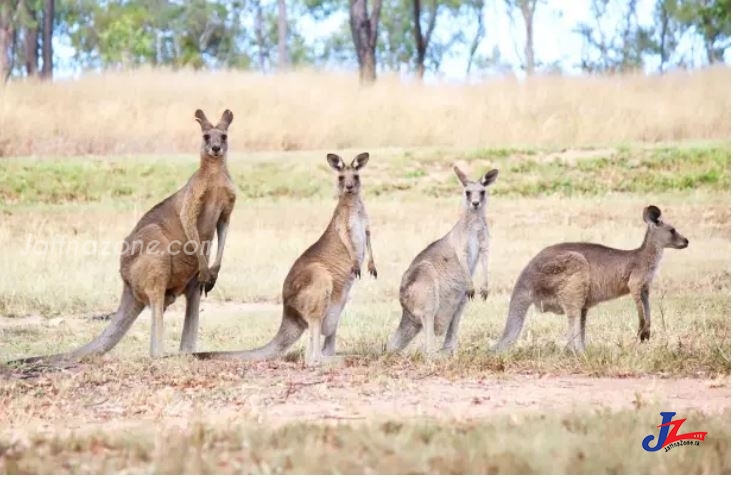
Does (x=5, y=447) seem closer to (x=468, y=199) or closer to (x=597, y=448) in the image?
(x=597, y=448)

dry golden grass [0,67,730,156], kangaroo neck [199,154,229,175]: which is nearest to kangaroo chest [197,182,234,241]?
kangaroo neck [199,154,229,175]

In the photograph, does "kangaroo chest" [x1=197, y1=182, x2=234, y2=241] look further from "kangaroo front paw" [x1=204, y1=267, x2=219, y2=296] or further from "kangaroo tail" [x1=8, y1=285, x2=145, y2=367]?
"kangaroo tail" [x1=8, y1=285, x2=145, y2=367]

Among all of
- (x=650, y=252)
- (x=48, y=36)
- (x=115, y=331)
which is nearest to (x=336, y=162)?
(x=115, y=331)

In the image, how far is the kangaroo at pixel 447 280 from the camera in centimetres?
900

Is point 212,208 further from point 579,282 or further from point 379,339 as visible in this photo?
point 579,282

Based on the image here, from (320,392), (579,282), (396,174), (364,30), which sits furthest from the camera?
(364,30)

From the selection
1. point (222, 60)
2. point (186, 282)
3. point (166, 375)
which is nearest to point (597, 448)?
point (166, 375)

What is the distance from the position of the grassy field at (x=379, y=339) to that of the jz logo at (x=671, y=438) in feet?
0.23

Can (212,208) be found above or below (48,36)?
below

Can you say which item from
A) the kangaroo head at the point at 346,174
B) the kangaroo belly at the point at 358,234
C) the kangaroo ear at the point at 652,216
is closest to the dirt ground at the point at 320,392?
the kangaroo belly at the point at 358,234

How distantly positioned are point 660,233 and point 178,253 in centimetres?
305

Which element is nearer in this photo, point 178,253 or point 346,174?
point 346,174

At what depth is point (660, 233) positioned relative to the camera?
9.62 m

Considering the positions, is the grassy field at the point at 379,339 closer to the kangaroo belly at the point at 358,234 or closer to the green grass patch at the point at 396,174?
the green grass patch at the point at 396,174
